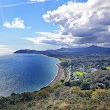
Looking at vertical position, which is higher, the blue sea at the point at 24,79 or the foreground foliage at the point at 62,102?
the foreground foliage at the point at 62,102

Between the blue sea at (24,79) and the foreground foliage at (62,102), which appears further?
the blue sea at (24,79)

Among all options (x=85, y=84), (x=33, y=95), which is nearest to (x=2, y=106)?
(x=33, y=95)

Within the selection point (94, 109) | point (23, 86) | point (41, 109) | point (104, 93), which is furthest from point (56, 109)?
point (23, 86)

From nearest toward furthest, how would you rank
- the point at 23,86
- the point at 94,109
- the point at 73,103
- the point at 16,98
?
the point at 94,109 < the point at 73,103 < the point at 16,98 < the point at 23,86

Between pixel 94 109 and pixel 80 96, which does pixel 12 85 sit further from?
pixel 94 109

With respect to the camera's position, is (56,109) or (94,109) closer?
(94,109)

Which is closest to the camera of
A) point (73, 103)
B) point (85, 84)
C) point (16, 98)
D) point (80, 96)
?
point (73, 103)

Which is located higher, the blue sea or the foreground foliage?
A: the foreground foliage

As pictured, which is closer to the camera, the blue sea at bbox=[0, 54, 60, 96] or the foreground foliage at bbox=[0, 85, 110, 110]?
the foreground foliage at bbox=[0, 85, 110, 110]

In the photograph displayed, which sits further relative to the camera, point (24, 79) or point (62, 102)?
point (24, 79)

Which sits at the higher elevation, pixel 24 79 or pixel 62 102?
pixel 62 102
